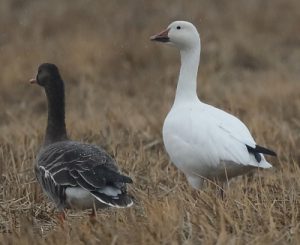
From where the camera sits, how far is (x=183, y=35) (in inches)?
243

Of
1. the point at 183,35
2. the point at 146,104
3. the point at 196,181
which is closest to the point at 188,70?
the point at 183,35

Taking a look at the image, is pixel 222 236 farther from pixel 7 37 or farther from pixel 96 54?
pixel 7 37

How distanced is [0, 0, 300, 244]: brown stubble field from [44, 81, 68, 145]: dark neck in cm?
34

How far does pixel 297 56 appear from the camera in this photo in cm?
1270

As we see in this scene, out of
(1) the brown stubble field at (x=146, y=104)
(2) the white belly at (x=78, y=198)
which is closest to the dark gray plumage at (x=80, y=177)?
(2) the white belly at (x=78, y=198)

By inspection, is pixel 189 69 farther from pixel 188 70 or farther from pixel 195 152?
pixel 195 152

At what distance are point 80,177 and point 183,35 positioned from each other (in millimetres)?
A: 1656

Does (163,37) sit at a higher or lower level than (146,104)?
higher

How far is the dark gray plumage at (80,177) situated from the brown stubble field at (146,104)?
0.12 meters

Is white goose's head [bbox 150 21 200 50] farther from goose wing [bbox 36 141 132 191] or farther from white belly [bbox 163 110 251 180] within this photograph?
goose wing [bbox 36 141 132 191]

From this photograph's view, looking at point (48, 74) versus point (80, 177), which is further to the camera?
point (48, 74)

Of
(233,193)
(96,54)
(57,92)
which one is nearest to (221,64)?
(96,54)

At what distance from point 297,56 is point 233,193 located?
7.71 meters

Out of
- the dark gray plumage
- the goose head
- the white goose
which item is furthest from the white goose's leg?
the goose head
